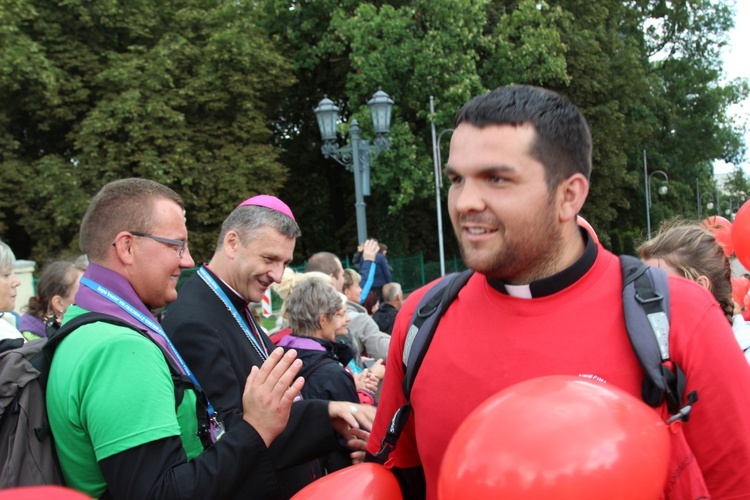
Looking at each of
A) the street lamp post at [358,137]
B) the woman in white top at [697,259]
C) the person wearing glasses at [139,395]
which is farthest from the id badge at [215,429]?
the street lamp post at [358,137]

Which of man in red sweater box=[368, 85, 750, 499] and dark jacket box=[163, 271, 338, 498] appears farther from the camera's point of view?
dark jacket box=[163, 271, 338, 498]

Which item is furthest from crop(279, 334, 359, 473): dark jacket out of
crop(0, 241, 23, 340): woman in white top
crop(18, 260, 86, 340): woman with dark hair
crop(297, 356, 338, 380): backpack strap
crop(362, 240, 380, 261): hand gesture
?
crop(362, 240, 380, 261): hand gesture

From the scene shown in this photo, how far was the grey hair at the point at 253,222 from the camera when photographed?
308cm

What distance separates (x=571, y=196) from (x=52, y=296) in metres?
4.05

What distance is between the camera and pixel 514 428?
133 cm

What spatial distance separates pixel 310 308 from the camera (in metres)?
3.99

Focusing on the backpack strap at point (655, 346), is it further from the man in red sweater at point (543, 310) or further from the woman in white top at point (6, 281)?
the woman in white top at point (6, 281)

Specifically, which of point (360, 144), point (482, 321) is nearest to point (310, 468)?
point (482, 321)

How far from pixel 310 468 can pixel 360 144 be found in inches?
405

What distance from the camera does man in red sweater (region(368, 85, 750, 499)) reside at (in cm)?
156

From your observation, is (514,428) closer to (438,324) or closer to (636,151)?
(438,324)

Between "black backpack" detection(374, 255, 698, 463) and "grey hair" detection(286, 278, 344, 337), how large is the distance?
2106mm

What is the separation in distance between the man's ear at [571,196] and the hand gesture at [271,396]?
0.86 m

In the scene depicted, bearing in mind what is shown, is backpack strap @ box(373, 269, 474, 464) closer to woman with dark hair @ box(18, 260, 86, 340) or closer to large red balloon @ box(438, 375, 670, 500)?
large red balloon @ box(438, 375, 670, 500)
